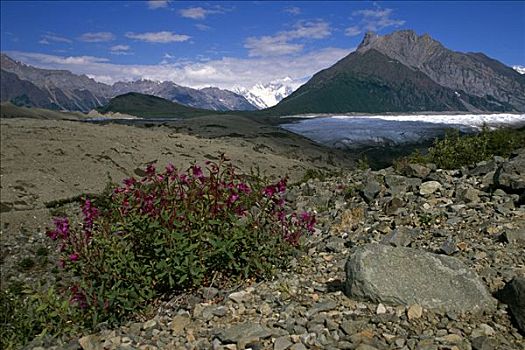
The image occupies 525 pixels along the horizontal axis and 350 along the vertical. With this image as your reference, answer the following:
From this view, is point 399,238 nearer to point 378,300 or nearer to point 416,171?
point 378,300

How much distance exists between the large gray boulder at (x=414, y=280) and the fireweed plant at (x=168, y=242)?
125 cm

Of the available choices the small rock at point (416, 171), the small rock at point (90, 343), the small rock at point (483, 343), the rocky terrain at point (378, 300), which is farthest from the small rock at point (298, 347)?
the small rock at point (416, 171)

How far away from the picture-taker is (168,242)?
462 centimetres

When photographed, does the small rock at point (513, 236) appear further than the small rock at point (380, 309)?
Yes

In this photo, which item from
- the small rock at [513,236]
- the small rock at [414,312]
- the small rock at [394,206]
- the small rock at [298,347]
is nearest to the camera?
the small rock at [298,347]

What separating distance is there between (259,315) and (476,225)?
3.33 meters

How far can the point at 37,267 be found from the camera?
15078mm

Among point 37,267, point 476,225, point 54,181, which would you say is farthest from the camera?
point 54,181

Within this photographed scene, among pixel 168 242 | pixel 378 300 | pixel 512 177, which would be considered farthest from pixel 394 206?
pixel 168 242

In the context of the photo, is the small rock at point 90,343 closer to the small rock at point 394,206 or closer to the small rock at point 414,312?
the small rock at point 414,312

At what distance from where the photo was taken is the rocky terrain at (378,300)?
3652 mm

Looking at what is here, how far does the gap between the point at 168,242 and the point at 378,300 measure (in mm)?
2207

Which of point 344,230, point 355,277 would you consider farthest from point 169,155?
point 355,277

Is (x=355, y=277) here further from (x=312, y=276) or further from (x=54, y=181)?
(x=54, y=181)
